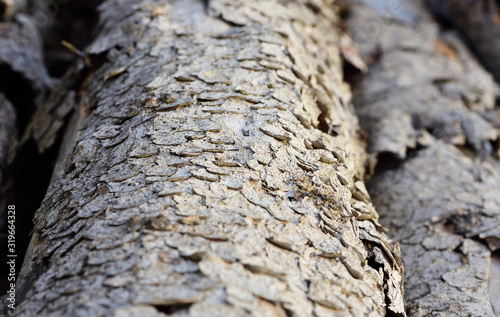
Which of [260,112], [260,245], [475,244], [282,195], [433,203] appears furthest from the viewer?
[433,203]

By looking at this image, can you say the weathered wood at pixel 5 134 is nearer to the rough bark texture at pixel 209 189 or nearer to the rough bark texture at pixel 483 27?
the rough bark texture at pixel 209 189

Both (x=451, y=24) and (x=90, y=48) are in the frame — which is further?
(x=451, y=24)

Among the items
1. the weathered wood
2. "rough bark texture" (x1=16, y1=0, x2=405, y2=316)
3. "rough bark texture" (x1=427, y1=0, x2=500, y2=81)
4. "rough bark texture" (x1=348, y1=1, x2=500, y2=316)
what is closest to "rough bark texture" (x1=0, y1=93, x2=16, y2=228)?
the weathered wood

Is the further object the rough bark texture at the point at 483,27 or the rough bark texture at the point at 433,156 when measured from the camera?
the rough bark texture at the point at 483,27

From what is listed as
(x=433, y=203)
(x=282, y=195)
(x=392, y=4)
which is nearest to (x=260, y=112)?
(x=282, y=195)

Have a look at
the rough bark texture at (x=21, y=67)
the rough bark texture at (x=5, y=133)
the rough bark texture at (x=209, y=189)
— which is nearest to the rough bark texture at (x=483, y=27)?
the rough bark texture at (x=209, y=189)

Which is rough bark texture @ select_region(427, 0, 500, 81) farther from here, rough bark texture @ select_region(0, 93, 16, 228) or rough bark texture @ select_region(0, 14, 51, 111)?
rough bark texture @ select_region(0, 93, 16, 228)

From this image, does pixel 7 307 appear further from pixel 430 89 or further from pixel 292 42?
pixel 430 89
